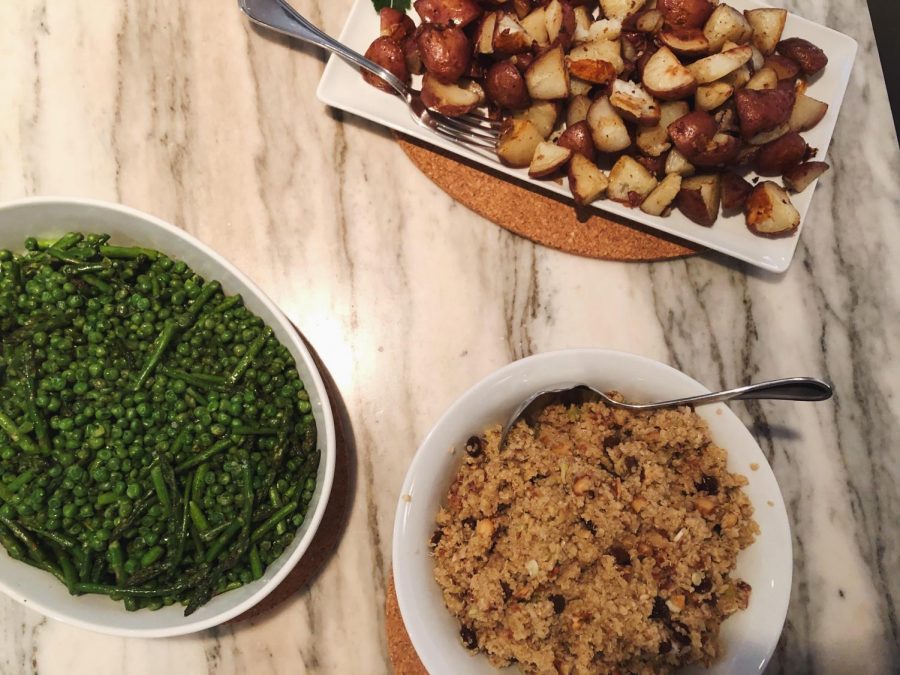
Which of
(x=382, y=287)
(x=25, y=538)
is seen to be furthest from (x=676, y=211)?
(x=25, y=538)

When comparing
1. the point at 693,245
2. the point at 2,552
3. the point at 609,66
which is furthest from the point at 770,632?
the point at 2,552

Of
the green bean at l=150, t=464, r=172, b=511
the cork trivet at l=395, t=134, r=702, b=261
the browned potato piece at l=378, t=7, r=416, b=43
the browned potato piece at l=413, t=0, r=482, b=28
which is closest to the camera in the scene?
the green bean at l=150, t=464, r=172, b=511

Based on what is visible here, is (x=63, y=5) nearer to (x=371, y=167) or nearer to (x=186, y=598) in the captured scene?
(x=371, y=167)

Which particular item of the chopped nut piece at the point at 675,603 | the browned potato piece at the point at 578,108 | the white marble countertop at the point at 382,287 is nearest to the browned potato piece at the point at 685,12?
the browned potato piece at the point at 578,108

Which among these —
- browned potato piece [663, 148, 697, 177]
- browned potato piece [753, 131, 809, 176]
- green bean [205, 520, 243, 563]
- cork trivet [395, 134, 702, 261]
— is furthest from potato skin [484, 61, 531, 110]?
green bean [205, 520, 243, 563]

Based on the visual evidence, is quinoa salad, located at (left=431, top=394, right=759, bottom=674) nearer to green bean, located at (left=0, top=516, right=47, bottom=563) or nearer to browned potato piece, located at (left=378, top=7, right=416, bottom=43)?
green bean, located at (left=0, top=516, right=47, bottom=563)
